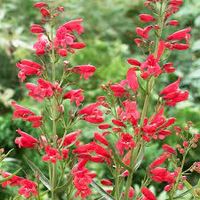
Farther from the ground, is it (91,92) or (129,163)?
(129,163)

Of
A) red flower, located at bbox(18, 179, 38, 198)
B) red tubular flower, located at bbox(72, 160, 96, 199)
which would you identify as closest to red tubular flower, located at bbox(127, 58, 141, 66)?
red tubular flower, located at bbox(72, 160, 96, 199)

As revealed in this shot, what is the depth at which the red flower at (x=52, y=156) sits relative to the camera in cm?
207

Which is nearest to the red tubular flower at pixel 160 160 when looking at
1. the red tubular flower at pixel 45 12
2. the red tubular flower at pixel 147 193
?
the red tubular flower at pixel 147 193

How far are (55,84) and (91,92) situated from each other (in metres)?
2.92

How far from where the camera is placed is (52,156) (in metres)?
2.07

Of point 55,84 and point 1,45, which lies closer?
point 55,84

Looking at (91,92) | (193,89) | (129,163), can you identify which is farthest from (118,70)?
(129,163)

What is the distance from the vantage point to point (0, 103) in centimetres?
490

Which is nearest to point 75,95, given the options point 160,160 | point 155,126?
point 155,126

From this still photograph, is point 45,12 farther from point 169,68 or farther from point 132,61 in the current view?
point 169,68

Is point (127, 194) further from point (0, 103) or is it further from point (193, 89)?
point (193, 89)

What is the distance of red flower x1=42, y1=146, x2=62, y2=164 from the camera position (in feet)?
6.78

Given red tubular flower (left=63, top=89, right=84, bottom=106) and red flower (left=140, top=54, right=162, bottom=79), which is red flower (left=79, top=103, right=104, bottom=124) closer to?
red tubular flower (left=63, top=89, right=84, bottom=106)

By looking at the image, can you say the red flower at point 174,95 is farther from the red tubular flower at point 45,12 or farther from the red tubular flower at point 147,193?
the red tubular flower at point 45,12
